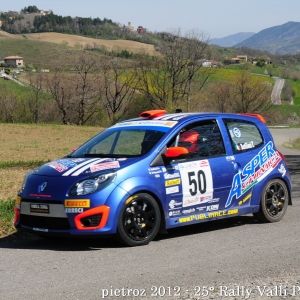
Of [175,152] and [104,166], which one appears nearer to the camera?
[104,166]

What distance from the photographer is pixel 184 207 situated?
7.47 m

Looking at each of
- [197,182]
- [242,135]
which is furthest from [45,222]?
[242,135]

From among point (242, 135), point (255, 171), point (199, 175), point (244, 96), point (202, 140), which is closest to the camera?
point (199, 175)

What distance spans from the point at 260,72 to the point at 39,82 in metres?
62.4

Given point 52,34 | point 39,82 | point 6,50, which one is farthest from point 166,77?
point 52,34

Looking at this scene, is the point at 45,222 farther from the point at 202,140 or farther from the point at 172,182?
the point at 202,140

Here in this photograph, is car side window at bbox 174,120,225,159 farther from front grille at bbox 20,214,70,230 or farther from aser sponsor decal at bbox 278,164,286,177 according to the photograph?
front grille at bbox 20,214,70,230

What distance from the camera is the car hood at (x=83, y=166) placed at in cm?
692

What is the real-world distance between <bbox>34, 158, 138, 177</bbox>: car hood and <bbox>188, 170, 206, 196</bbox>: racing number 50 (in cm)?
85

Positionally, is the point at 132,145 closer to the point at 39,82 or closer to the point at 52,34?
the point at 39,82

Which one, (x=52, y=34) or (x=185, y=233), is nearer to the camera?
(x=185, y=233)

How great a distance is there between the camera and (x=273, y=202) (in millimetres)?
8664

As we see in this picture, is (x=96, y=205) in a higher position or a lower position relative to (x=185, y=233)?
higher

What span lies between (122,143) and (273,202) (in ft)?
8.26
